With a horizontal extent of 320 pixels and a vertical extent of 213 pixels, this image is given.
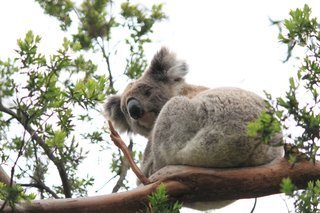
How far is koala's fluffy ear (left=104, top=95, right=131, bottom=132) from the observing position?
7.69 m

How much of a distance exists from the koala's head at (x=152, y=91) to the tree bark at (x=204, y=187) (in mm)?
2021

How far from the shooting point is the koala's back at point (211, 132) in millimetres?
5410

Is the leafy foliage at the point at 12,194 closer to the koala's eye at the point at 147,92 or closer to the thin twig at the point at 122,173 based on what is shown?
the thin twig at the point at 122,173

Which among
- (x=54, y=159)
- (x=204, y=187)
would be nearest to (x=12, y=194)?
(x=204, y=187)

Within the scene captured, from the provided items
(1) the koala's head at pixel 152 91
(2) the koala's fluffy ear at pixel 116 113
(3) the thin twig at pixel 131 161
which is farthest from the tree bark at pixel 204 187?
(2) the koala's fluffy ear at pixel 116 113

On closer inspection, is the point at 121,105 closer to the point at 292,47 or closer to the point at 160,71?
the point at 160,71

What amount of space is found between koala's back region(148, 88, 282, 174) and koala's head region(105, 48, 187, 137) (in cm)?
105

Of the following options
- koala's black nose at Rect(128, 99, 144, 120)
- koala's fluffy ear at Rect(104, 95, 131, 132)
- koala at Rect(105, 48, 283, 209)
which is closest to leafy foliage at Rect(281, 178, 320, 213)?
koala at Rect(105, 48, 283, 209)

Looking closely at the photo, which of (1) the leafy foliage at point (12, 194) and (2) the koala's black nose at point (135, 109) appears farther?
(2) the koala's black nose at point (135, 109)

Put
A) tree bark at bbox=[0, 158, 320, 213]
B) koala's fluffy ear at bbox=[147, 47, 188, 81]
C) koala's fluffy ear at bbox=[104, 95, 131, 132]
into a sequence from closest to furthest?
tree bark at bbox=[0, 158, 320, 213] → koala's fluffy ear at bbox=[147, 47, 188, 81] → koala's fluffy ear at bbox=[104, 95, 131, 132]

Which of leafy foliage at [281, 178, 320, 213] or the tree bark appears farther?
the tree bark

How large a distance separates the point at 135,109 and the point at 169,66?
727mm

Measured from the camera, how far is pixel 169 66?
7340 mm

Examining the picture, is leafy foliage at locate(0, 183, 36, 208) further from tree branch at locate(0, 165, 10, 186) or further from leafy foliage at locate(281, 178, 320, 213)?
leafy foliage at locate(281, 178, 320, 213)
